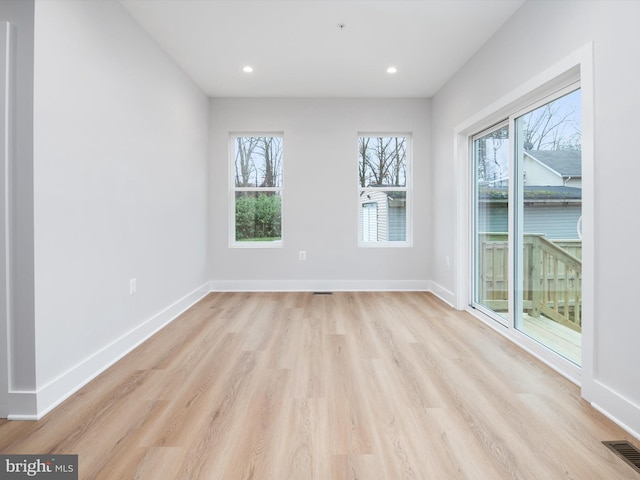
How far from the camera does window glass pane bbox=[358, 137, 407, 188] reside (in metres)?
5.00

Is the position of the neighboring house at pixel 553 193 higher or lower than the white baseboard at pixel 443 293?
higher

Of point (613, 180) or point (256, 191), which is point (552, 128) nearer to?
point (613, 180)

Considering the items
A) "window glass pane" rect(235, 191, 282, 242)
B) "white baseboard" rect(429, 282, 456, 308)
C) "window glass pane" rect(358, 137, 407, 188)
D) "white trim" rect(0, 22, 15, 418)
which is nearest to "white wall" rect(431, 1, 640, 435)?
"white baseboard" rect(429, 282, 456, 308)

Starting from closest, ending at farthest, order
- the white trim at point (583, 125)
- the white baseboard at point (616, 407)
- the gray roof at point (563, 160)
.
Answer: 1. the white baseboard at point (616, 407)
2. the white trim at point (583, 125)
3. the gray roof at point (563, 160)

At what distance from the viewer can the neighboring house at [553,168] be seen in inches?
91.0

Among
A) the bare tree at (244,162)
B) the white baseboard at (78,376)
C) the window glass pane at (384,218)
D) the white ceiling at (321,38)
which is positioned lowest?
the white baseboard at (78,376)

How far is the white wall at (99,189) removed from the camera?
1.87m

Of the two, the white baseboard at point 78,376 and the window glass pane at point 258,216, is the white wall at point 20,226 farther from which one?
the window glass pane at point 258,216

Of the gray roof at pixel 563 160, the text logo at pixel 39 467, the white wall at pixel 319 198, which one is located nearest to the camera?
the text logo at pixel 39 467

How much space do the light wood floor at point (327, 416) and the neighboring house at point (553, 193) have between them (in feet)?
3.21

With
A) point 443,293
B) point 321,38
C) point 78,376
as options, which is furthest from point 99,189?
point 443,293

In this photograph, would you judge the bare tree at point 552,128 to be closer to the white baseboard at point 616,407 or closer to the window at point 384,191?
the white baseboard at point 616,407

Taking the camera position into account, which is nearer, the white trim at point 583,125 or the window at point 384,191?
the white trim at point 583,125

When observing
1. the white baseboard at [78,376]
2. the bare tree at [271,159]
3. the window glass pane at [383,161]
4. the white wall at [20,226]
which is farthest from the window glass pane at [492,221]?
the white wall at [20,226]
